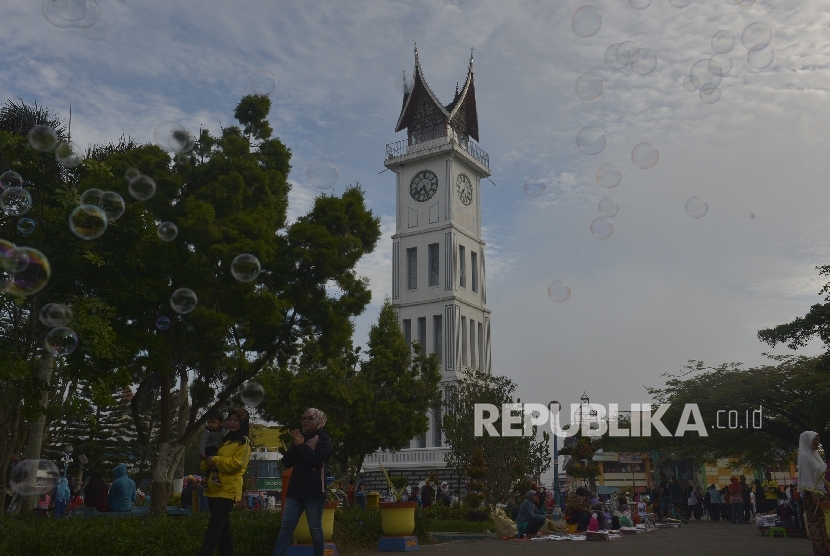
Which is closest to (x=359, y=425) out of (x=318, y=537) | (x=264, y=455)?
(x=318, y=537)

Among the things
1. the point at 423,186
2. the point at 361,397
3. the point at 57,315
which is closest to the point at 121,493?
the point at 57,315

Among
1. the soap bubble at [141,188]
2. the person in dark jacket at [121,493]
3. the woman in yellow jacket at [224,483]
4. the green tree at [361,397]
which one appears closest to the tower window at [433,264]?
the green tree at [361,397]

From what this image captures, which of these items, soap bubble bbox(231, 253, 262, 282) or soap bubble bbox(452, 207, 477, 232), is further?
soap bubble bbox(452, 207, 477, 232)

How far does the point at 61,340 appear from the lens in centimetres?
1084

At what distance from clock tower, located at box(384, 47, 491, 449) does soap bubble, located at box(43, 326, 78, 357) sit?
1470 inches

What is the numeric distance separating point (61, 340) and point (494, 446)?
22.6m

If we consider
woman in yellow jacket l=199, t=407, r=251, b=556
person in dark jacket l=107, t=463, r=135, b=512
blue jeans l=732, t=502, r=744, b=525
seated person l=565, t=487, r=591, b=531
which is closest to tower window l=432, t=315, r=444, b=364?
blue jeans l=732, t=502, r=744, b=525

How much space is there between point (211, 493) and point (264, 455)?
59.6m

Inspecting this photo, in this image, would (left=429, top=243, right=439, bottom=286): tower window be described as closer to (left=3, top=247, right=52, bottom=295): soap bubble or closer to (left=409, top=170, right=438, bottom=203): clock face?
(left=409, top=170, right=438, bottom=203): clock face

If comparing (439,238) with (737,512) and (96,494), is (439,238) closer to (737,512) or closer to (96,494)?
(737,512)

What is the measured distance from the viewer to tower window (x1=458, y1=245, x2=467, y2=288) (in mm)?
50906

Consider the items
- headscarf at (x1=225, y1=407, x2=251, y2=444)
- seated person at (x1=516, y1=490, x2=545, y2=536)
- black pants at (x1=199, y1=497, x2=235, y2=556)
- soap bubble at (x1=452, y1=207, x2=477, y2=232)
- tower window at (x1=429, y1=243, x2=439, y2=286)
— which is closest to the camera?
black pants at (x1=199, y1=497, x2=235, y2=556)

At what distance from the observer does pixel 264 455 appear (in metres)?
65.2

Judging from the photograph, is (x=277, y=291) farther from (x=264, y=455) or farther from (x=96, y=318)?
(x=264, y=455)
